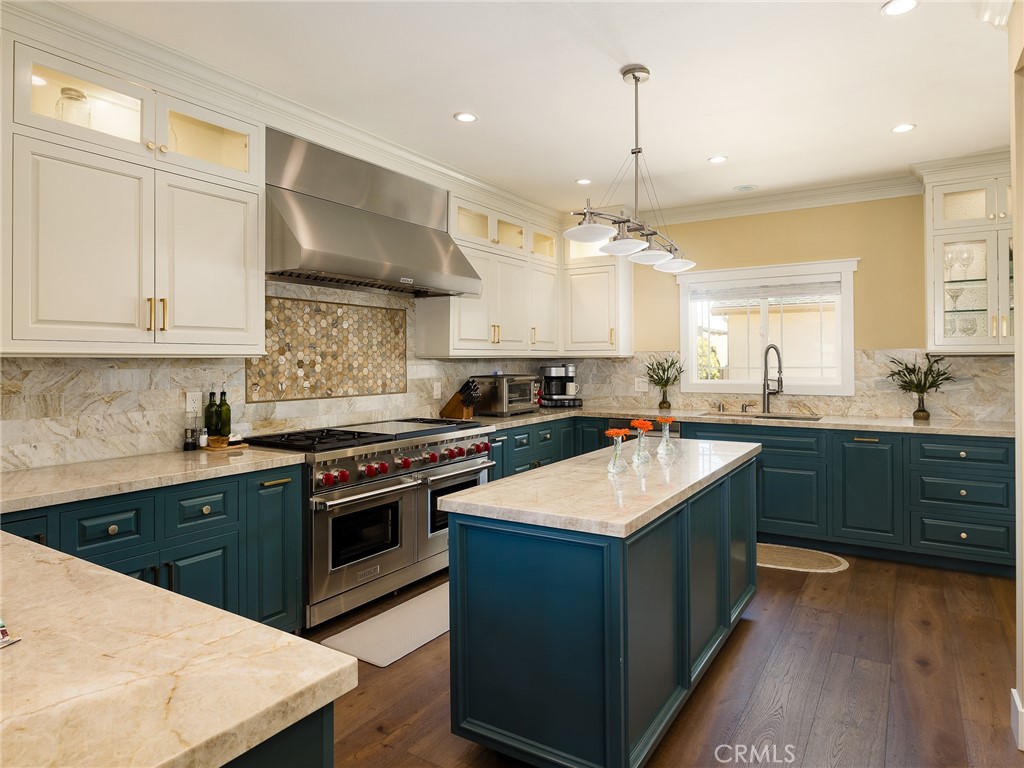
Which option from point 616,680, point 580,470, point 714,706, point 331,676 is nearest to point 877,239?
point 580,470

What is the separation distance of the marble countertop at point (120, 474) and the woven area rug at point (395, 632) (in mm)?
915

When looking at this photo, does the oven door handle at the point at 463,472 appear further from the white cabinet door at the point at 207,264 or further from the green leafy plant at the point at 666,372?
the green leafy plant at the point at 666,372

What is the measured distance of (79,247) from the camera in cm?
245

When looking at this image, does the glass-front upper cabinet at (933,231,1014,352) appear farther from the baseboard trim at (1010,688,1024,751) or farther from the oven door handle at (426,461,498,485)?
the oven door handle at (426,461,498,485)

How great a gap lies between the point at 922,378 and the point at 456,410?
11.3 feet

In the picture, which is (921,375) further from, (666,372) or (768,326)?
(666,372)

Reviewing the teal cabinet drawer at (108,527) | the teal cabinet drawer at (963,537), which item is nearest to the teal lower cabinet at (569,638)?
the teal cabinet drawer at (108,527)

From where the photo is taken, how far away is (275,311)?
3576mm

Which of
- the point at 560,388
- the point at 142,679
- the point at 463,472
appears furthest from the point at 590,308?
the point at 142,679

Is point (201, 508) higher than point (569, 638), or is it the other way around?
point (201, 508)

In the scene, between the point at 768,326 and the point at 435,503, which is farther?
the point at 768,326

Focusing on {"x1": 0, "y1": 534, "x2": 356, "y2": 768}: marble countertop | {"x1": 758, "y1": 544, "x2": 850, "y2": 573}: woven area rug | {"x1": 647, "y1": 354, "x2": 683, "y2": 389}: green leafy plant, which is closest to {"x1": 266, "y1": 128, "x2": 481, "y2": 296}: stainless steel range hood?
{"x1": 647, "y1": 354, "x2": 683, "y2": 389}: green leafy plant

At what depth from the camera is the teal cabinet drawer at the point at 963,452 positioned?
3.85 metres

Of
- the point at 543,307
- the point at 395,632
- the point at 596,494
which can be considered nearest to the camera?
the point at 596,494
